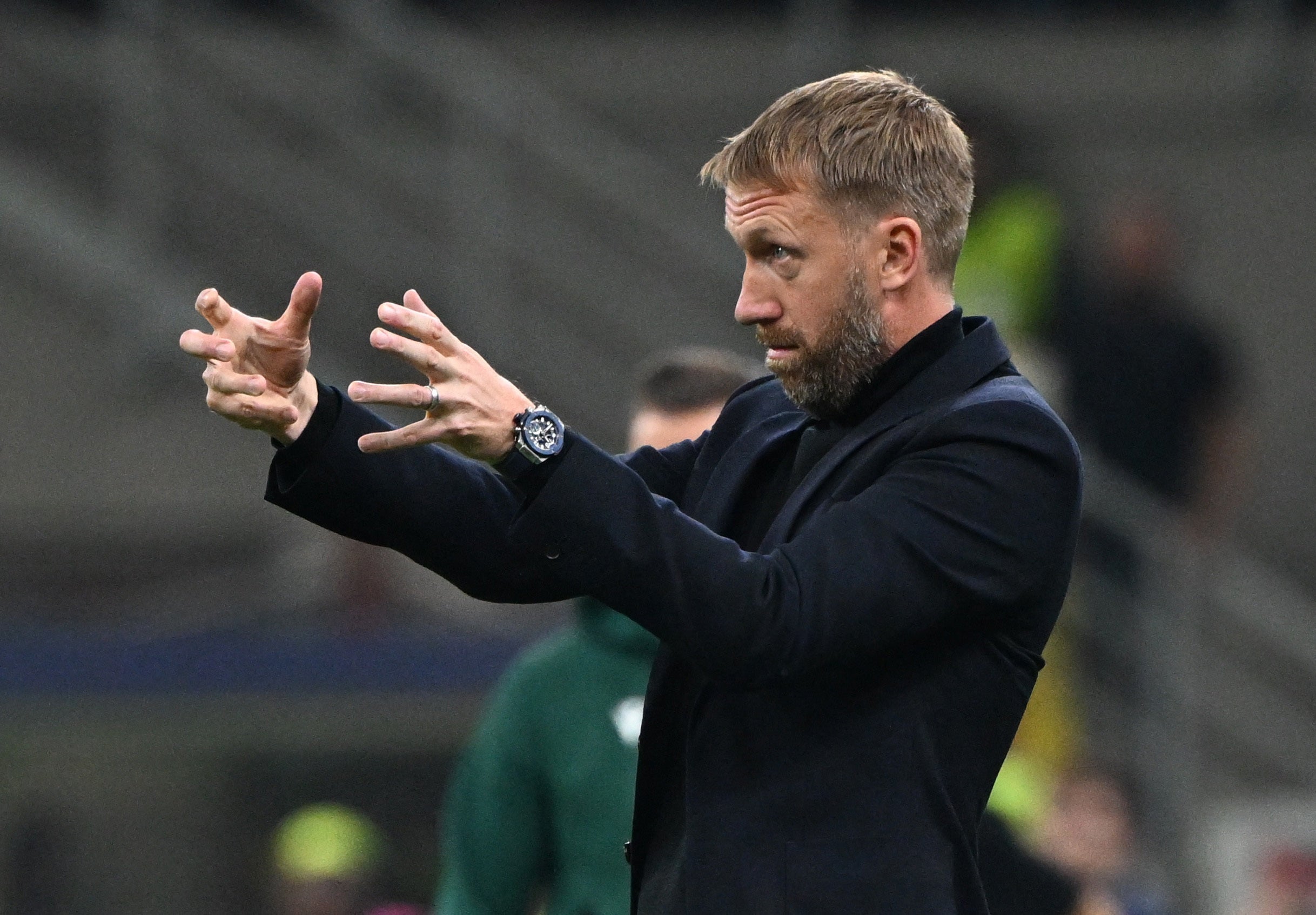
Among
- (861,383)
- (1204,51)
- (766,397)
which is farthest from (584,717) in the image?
(1204,51)

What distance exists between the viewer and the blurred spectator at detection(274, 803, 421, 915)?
23.3ft

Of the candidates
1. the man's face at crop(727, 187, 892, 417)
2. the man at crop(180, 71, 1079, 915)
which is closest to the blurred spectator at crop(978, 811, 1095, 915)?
A: the man at crop(180, 71, 1079, 915)

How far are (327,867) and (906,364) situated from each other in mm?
5008

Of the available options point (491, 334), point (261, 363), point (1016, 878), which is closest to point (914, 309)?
point (261, 363)

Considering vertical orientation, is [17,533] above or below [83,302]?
below

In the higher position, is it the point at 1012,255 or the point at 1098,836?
the point at 1012,255

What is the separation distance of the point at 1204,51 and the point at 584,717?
20.4 ft

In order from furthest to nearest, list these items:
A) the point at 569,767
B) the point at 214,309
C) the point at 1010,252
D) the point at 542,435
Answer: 1. the point at 1010,252
2. the point at 569,767
3. the point at 214,309
4. the point at 542,435

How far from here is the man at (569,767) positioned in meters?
4.14

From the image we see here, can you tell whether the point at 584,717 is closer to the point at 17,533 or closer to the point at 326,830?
the point at 326,830

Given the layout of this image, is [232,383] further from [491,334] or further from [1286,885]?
[1286,885]

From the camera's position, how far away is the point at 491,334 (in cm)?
789

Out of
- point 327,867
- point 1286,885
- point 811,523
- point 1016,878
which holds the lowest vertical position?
point 327,867

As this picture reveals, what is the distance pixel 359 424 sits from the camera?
8.26 feet
